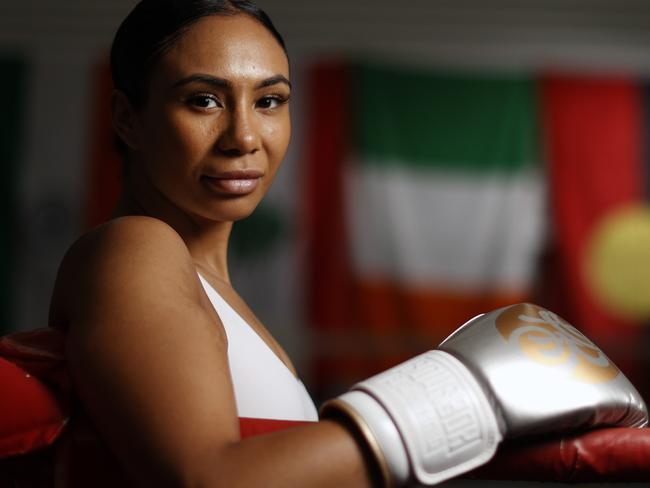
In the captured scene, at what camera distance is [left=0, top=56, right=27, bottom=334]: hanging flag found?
3988 mm

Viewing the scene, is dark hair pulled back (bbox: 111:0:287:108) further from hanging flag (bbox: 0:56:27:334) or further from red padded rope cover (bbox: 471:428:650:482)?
hanging flag (bbox: 0:56:27:334)

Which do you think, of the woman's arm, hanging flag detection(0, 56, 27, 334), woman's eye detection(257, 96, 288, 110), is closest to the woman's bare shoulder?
the woman's arm

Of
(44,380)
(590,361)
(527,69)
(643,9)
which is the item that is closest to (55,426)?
(44,380)

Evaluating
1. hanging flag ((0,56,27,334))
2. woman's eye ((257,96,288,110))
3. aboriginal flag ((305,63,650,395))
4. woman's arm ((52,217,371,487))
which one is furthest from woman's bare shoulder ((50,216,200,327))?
hanging flag ((0,56,27,334))

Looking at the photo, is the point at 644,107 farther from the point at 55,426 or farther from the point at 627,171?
the point at 55,426

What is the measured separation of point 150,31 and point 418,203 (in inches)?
129

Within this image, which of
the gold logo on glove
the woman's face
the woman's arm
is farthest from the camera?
the woman's face

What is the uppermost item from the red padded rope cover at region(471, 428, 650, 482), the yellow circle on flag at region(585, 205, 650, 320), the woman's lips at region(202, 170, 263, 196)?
the woman's lips at region(202, 170, 263, 196)

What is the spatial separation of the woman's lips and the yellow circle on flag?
3.49 meters

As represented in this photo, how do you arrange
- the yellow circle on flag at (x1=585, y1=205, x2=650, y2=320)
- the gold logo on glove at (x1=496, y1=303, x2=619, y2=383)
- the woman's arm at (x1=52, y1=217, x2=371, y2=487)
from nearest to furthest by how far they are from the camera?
the woman's arm at (x1=52, y1=217, x2=371, y2=487), the gold logo on glove at (x1=496, y1=303, x2=619, y2=383), the yellow circle on flag at (x1=585, y1=205, x2=650, y2=320)

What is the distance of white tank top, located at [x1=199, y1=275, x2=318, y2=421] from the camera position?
29.4 inches

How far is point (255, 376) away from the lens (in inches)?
30.0

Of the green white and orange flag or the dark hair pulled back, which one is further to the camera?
the green white and orange flag

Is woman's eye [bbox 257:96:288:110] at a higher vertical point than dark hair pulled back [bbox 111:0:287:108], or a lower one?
lower
